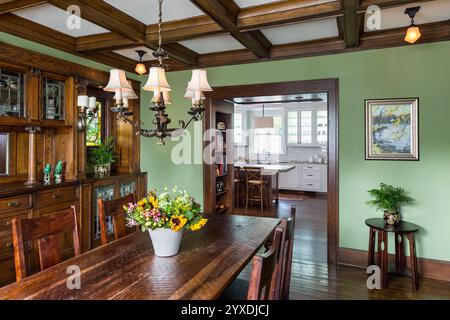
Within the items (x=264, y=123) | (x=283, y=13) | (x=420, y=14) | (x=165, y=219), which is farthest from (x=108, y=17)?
(x=264, y=123)

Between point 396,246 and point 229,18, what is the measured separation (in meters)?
2.91

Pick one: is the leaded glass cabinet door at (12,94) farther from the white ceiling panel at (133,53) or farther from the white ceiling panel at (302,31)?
the white ceiling panel at (302,31)

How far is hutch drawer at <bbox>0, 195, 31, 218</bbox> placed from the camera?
2.65 metres

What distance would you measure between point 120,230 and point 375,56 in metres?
3.18

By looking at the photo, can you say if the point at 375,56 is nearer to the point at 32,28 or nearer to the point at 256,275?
the point at 256,275

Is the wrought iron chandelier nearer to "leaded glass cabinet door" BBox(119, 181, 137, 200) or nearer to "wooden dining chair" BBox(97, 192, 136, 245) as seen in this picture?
"wooden dining chair" BBox(97, 192, 136, 245)

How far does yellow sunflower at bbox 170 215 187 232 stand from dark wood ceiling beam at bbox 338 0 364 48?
2016 millimetres

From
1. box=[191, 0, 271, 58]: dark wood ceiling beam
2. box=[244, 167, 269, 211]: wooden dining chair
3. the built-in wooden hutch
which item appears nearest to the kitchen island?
box=[244, 167, 269, 211]: wooden dining chair

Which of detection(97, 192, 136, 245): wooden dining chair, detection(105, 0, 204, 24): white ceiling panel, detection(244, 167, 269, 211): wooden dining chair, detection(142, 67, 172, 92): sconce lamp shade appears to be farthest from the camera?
detection(244, 167, 269, 211): wooden dining chair

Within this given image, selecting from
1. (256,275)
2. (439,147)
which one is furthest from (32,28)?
(439,147)

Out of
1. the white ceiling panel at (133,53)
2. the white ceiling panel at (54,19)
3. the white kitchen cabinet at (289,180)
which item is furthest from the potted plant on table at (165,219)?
the white kitchen cabinet at (289,180)

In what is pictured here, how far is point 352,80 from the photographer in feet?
Result: 11.4

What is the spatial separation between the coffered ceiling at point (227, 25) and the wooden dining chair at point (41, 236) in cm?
166

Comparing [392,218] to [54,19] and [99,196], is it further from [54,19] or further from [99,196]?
[54,19]
